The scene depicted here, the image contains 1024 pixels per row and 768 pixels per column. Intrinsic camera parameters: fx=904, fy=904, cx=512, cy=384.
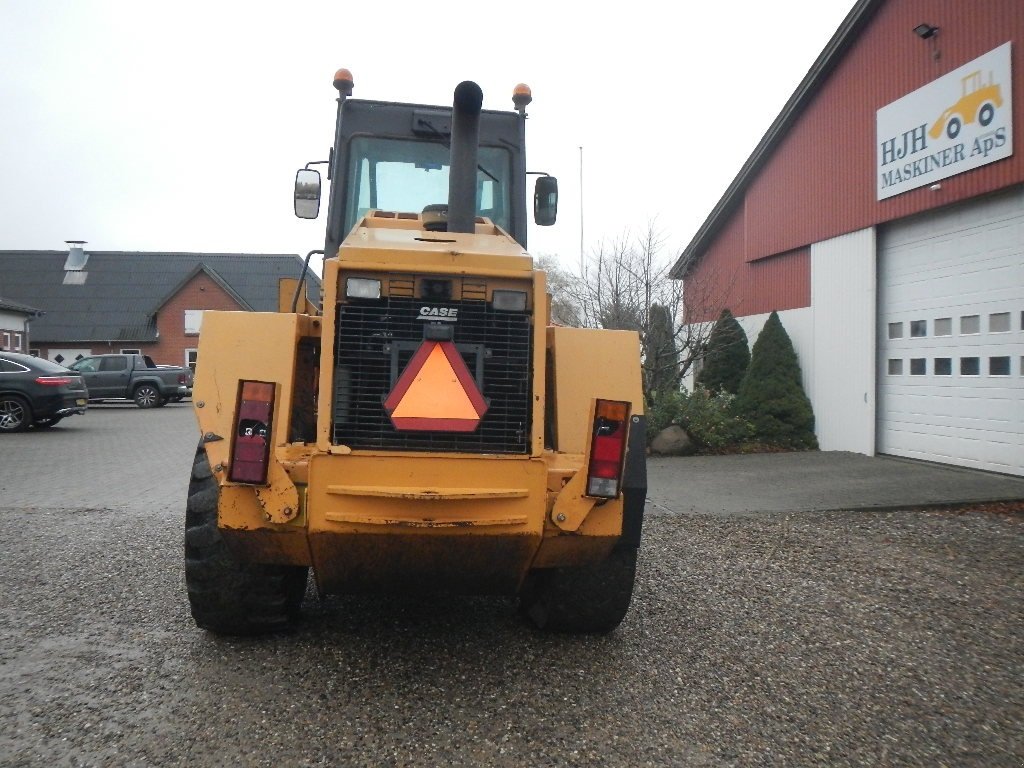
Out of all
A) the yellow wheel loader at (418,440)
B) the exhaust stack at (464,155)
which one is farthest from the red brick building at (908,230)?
the yellow wheel loader at (418,440)

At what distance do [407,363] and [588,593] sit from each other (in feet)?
4.82

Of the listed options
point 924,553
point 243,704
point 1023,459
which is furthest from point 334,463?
point 1023,459

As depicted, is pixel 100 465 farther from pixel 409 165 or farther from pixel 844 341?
pixel 844 341

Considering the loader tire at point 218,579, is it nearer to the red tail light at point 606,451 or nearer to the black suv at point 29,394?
the red tail light at point 606,451

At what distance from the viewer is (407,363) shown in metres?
3.79

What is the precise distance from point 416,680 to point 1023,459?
797cm

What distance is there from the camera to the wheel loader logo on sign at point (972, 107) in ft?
31.5

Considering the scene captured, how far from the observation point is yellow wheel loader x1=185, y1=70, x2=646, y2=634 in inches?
139

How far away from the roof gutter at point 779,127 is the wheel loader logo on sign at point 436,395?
10412 mm

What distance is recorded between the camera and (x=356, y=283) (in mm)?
3787

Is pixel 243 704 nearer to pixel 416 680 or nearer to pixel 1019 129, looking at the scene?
pixel 416 680

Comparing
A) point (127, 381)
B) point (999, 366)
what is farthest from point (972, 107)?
point (127, 381)

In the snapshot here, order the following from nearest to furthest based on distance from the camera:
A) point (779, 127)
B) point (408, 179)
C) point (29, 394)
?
point (408, 179) < point (779, 127) < point (29, 394)

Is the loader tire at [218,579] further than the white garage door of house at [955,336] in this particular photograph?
No
